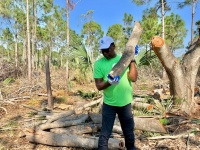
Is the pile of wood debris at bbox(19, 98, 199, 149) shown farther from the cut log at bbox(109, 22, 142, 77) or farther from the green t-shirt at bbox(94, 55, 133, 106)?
the cut log at bbox(109, 22, 142, 77)

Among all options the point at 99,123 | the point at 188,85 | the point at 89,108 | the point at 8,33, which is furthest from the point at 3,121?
the point at 8,33

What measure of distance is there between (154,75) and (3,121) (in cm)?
992

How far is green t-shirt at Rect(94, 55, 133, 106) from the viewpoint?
9.06 feet

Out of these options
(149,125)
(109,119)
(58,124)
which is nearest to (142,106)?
(149,125)

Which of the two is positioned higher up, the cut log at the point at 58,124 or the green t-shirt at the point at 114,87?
the green t-shirt at the point at 114,87

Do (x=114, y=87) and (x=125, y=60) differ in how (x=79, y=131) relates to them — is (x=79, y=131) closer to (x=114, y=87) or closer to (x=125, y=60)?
(x=114, y=87)

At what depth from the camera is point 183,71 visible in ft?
17.1

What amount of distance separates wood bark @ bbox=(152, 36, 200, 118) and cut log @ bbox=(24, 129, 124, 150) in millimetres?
2264

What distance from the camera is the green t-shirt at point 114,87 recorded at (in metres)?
2.76

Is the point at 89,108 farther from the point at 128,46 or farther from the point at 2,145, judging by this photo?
the point at 128,46

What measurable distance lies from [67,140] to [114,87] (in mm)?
1468

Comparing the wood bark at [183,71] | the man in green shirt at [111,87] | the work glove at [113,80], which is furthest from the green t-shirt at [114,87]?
the wood bark at [183,71]

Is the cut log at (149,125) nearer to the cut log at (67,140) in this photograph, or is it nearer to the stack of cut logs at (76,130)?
the stack of cut logs at (76,130)

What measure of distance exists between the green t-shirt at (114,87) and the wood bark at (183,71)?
2198mm
